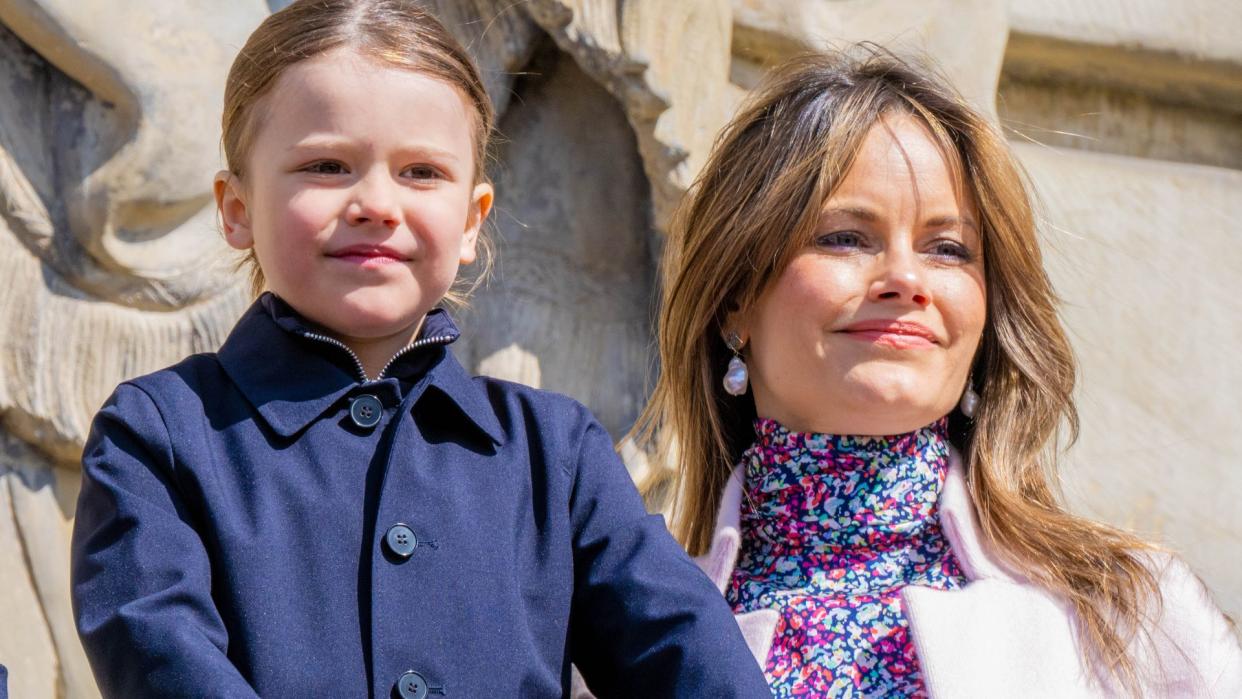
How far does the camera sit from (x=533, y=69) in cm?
245

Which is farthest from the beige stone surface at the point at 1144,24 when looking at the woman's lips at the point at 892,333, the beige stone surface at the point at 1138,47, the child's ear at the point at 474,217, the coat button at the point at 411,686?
the coat button at the point at 411,686

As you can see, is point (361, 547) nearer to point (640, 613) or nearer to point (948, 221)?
point (640, 613)

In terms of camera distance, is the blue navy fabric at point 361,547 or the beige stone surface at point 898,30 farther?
the beige stone surface at point 898,30

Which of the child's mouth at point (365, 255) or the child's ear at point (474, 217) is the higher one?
the child's ear at point (474, 217)

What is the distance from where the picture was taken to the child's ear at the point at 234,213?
1.53 metres

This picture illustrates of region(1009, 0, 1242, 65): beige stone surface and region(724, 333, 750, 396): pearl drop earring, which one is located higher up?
region(1009, 0, 1242, 65): beige stone surface

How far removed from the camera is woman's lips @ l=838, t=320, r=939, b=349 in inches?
65.8

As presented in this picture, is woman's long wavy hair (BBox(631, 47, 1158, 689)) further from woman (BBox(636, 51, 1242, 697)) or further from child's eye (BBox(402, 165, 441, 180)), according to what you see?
child's eye (BBox(402, 165, 441, 180))

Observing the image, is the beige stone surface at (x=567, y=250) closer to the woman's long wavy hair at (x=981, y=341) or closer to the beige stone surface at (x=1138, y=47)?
the woman's long wavy hair at (x=981, y=341)

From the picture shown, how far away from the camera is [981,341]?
6.00 ft

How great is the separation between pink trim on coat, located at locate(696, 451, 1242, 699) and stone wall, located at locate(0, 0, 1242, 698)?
68 centimetres

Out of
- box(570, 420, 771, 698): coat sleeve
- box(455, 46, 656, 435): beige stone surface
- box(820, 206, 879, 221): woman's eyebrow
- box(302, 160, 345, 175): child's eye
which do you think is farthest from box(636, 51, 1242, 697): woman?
box(455, 46, 656, 435): beige stone surface

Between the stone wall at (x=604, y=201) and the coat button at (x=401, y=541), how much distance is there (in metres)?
0.95

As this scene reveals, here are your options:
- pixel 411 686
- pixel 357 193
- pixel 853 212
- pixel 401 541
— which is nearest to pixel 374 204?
pixel 357 193
